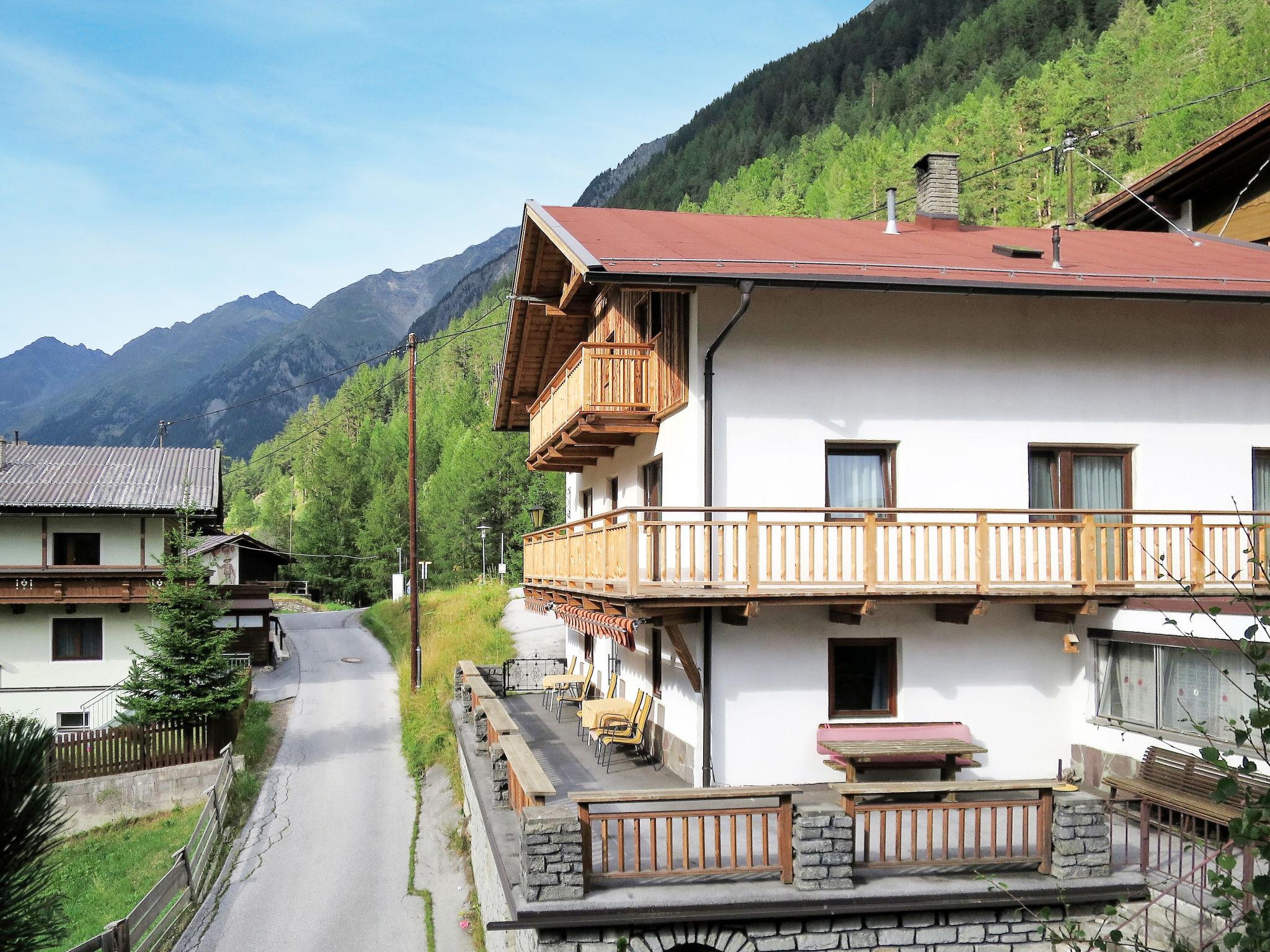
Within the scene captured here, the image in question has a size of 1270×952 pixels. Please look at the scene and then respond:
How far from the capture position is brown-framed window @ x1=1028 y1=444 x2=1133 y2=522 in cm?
1424

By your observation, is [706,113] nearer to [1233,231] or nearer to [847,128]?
[847,128]

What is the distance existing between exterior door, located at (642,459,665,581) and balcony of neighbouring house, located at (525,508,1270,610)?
42mm

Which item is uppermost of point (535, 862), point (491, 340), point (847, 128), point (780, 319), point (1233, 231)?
point (847, 128)

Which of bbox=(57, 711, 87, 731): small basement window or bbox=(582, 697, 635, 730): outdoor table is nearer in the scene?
bbox=(582, 697, 635, 730): outdoor table

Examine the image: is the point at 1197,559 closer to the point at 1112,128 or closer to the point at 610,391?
the point at 610,391

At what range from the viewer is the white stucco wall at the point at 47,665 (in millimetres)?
29812

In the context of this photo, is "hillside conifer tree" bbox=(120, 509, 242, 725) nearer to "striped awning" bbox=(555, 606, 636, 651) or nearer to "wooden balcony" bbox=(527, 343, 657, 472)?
"striped awning" bbox=(555, 606, 636, 651)

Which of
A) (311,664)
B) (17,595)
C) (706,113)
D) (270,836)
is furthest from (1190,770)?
(706,113)

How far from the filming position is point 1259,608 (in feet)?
9.21

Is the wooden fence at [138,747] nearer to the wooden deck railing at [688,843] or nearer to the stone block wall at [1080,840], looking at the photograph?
the wooden deck railing at [688,843]

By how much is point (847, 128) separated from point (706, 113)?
42335mm

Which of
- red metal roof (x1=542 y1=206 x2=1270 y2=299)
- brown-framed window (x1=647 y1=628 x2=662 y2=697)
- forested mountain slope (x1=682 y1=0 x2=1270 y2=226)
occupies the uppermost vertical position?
forested mountain slope (x1=682 y1=0 x2=1270 y2=226)

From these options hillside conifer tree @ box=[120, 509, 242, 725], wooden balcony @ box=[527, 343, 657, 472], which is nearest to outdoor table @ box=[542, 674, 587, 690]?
wooden balcony @ box=[527, 343, 657, 472]

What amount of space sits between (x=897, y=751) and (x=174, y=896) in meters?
11.0
